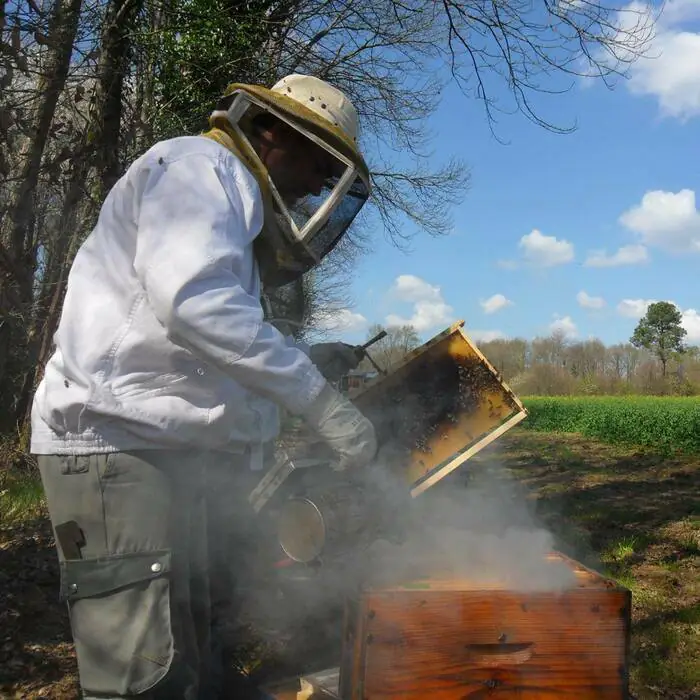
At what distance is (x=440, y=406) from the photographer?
3.54m

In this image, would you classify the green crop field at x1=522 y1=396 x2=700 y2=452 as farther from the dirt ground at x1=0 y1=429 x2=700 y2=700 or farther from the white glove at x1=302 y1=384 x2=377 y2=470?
the white glove at x1=302 y1=384 x2=377 y2=470

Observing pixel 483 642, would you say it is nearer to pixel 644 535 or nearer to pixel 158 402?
pixel 158 402

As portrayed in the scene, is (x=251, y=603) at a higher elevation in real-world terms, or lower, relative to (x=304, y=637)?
higher

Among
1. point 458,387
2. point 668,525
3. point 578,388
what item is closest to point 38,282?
point 458,387

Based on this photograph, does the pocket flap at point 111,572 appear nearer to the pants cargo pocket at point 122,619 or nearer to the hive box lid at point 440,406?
the pants cargo pocket at point 122,619

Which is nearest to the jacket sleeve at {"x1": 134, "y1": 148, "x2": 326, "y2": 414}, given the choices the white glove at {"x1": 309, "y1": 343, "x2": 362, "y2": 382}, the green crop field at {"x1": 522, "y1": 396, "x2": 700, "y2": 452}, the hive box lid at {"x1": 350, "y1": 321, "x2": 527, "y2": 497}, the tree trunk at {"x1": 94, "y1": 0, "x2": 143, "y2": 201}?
the white glove at {"x1": 309, "y1": 343, "x2": 362, "y2": 382}

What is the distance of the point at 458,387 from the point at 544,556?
5.21 feet

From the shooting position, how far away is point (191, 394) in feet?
4.91

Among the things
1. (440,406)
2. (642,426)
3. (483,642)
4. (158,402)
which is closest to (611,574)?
(440,406)

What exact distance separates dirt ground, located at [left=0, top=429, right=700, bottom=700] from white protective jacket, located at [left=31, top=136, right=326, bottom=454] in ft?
5.46

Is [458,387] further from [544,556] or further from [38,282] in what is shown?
[38,282]

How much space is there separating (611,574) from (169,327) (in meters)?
3.56

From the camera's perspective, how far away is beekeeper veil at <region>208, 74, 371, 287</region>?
68.0 inches

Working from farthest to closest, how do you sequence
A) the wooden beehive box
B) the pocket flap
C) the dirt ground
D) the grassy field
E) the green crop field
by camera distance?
the green crop field → the grassy field → the dirt ground → the wooden beehive box → the pocket flap
